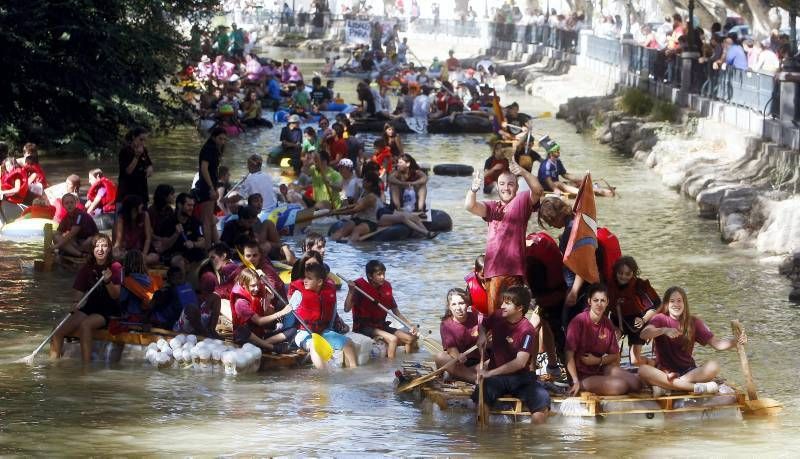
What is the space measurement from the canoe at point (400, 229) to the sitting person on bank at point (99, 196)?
3017 millimetres

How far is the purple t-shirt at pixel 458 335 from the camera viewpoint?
39.7 feet

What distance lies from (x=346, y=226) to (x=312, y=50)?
52587 millimetres

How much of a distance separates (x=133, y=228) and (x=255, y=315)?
12.8 feet

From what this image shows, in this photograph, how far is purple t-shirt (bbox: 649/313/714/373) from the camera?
11.7m

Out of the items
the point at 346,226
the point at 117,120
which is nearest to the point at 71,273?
the point at 346,226

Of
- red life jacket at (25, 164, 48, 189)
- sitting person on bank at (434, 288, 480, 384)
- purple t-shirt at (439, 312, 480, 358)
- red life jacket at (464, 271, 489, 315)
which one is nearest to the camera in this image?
sitting person on bank at (434, 288, 480, 384)

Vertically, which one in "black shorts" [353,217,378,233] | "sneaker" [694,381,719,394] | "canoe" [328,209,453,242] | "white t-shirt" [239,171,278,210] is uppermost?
"white t-shirt" [239,171,278,210]

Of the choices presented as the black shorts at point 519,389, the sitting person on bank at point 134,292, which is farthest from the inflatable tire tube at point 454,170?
the black shorts at point 519,389

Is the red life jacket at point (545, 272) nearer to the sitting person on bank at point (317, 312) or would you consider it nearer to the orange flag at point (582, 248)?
the orange flag at point (582, 248)

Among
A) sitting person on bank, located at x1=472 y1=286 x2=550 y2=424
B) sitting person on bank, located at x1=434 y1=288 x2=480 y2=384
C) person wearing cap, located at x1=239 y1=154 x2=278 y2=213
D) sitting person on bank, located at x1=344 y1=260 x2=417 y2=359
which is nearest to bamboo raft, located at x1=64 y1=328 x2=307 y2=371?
sitting person on bank, located at x1=344 y1=260 x2=417 y2=359

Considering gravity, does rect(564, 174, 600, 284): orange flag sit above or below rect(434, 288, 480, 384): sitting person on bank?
above

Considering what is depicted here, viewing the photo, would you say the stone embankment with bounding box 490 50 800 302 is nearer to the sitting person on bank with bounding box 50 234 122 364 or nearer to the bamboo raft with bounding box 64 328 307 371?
the bamboo raft with bounding box 64 328 307 371

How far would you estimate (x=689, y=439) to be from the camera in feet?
36.1

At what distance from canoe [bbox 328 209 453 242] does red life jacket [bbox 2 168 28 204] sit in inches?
167
